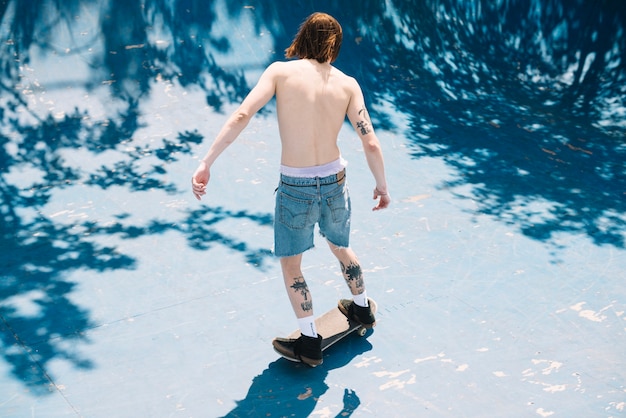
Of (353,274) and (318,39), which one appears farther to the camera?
(353,274)

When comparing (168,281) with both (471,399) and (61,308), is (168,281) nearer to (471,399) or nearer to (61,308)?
(61,308)

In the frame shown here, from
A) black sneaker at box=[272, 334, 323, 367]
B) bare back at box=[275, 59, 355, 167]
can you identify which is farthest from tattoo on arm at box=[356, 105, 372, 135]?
black sneaker at box=[272, 334, 323, 367]

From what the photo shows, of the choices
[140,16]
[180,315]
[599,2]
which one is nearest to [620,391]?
[180,315]

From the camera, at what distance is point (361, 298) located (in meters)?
4.46

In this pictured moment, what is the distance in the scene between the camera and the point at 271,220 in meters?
6.06

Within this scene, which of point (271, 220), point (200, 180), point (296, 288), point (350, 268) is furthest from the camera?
point (271, 220)

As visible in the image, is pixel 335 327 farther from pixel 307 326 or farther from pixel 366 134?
pixel 366 134

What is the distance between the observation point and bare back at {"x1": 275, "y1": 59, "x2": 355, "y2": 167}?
3859 millimetres

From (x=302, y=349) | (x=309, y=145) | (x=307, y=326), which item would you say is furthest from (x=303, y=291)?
(x=309, y=145)

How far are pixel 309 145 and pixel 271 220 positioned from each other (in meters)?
2.22

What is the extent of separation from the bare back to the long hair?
0.19 feet

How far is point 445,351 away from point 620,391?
3.41 ft

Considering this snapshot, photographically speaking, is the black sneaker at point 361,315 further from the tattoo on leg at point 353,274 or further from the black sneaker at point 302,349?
the black sneaker at point 302,349

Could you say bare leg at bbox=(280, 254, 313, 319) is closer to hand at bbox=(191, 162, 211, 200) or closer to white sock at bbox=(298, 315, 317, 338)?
white sock at bbox=(298, 315, 317, 338)
